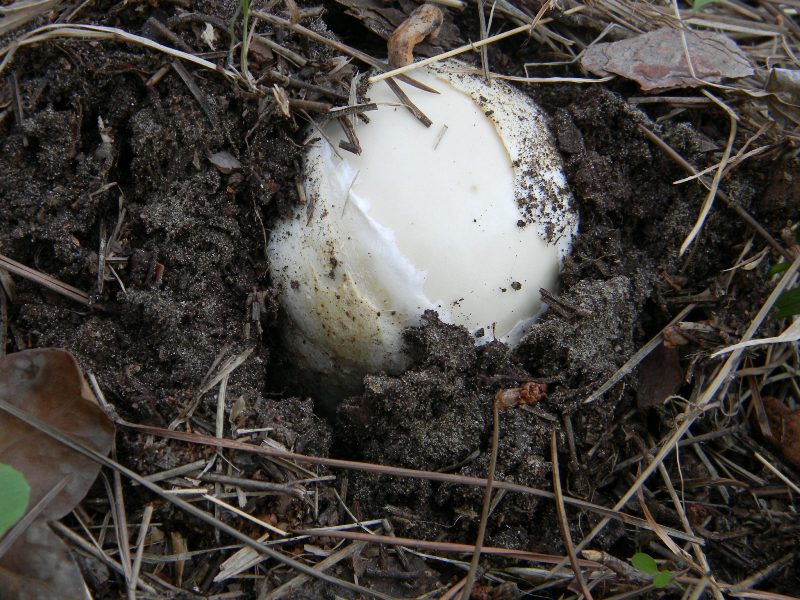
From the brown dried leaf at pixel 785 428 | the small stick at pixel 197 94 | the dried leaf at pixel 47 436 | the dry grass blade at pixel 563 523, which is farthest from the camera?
the brown dried leaf at pixel 785 428

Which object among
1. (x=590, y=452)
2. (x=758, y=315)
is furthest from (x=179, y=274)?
(x=758, y=315)

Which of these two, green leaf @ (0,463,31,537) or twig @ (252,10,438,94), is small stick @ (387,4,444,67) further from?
green leaf @ (0,463,31,537)

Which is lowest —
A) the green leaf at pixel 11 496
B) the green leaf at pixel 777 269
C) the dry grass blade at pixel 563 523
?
Result: the dry grass blade at pixel 563 523

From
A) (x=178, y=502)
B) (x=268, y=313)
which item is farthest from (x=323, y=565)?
(x=268, y=313)

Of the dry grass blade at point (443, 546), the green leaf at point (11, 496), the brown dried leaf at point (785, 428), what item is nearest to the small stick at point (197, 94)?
the green leaf at point (11, 496)

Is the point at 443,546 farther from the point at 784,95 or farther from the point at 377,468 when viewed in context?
the point at 784,95

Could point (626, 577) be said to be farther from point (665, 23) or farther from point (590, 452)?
point (665, 23)

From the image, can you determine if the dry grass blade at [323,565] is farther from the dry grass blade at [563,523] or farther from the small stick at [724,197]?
the small stick at [724,197]
